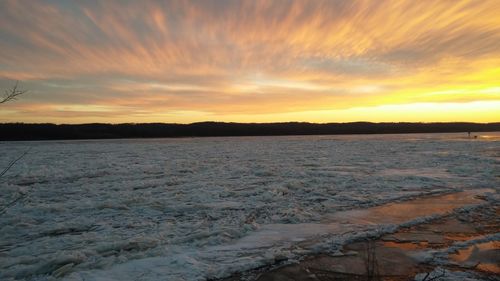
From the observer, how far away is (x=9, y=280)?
4.01 m

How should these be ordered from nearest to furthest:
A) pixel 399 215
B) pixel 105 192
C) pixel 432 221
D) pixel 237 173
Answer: pixel 432 221 → pixel 399 215 → pixel 105 192 → pixel 237 173

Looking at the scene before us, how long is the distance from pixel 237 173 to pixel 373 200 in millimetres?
6130

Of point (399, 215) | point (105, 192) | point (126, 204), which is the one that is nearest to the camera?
point (399, 215)

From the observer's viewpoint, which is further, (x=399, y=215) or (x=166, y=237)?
(x=399, y=215)

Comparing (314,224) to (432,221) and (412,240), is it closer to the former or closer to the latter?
(412,240)

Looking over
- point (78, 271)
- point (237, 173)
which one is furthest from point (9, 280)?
point (237, 173)

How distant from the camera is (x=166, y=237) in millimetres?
5621

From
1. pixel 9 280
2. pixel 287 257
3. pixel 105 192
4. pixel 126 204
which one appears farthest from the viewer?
pixel 105 192

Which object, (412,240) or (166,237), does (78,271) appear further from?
(412,240)

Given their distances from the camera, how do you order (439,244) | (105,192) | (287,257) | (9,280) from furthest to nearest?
(105,192) < (439,244) < (287,257) < (9,280)

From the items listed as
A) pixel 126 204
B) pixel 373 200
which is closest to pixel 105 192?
pixel 126 204

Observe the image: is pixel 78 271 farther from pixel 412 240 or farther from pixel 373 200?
pixel 373 200

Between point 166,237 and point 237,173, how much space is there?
766 cm

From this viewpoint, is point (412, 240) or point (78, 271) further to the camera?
point (412, 240)
